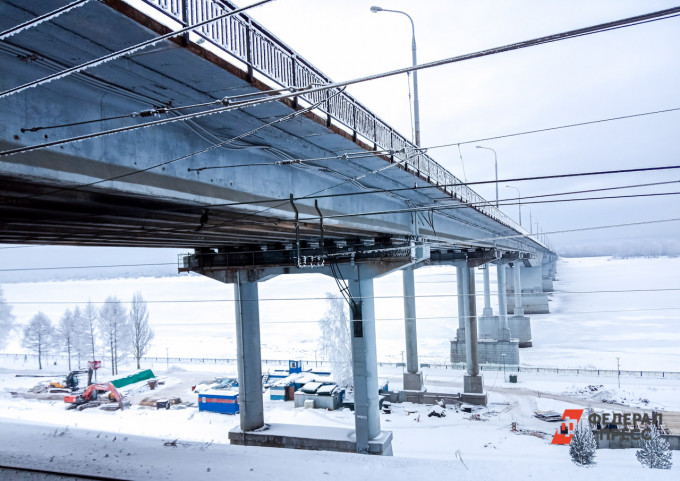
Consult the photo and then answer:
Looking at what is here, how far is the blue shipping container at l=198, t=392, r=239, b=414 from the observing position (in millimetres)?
29297

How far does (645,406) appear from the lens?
28672mm

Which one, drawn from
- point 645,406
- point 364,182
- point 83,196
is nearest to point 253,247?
point 364,182

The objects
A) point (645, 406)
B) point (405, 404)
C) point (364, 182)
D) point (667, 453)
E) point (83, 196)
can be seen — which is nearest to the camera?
point (83, 196)

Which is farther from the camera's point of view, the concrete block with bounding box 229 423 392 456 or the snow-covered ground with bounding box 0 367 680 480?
the concrete block with bounding box 229 423 392 456

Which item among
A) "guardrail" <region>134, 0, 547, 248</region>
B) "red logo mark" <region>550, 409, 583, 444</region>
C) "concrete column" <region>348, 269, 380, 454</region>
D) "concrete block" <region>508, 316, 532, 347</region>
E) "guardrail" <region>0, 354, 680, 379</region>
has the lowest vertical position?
"guardrail" <region>0, 354, 680, 379</region>

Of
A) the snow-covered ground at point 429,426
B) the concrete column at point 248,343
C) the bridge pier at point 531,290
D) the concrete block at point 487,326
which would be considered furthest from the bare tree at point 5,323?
the bridge pier at point 531,290

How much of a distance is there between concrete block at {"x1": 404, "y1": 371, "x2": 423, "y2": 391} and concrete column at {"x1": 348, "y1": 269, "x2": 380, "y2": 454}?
1360 cm

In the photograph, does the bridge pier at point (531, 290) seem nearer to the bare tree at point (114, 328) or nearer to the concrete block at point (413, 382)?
the concrete block at point (413, 382)

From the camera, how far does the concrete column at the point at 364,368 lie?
19156 millimetres

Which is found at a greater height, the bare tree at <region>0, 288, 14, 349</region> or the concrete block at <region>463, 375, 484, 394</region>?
the bare tree at <region>0, 288, 14, 349</region>

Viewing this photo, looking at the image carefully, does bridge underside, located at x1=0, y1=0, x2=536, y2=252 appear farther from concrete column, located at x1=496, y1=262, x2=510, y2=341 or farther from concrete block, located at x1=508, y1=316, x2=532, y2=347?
concrete block, located at x1=508, y1=316, x2=532, y2=347

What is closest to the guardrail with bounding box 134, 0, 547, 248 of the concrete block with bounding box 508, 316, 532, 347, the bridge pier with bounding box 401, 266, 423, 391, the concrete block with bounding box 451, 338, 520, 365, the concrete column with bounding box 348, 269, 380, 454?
the concrete column with bounding box 348, 269, 380, 454

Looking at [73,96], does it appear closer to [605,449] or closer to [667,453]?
[667,453]

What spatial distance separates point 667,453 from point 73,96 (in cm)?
2097
